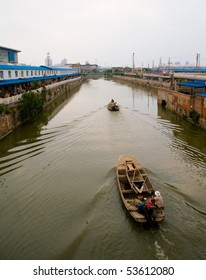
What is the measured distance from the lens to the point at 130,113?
43594 mm

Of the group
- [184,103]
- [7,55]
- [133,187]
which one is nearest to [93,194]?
[133,187]

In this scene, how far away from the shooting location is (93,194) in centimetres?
1684

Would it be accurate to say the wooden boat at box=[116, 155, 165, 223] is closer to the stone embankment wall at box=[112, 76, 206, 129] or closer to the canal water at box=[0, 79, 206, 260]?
the canal water at box=[0, 79, 206, 260]

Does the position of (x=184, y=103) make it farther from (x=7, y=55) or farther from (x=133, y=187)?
(x=7, y=55)

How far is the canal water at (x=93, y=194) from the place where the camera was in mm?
12141

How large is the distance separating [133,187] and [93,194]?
2.45 m

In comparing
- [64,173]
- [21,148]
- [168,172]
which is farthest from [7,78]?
[168,172]

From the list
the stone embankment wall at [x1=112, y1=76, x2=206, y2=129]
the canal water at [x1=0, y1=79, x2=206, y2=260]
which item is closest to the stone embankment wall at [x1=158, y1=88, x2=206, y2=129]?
the stone embankment wall at [x1=112, y1=76, x2=206, y2=129]

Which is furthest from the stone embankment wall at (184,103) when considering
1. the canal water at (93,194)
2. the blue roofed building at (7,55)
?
the blue roofed building at (7,55)

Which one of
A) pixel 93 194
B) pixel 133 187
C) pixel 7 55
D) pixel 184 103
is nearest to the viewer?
pixel 133 187

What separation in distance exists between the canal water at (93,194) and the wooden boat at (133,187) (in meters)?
0.50

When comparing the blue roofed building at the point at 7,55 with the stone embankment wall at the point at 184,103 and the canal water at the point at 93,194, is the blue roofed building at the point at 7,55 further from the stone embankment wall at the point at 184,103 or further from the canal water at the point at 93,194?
the stone embankment wall at the point at 184,103

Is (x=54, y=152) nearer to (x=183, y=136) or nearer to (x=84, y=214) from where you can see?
(x=84, y=214)

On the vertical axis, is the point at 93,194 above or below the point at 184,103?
below
